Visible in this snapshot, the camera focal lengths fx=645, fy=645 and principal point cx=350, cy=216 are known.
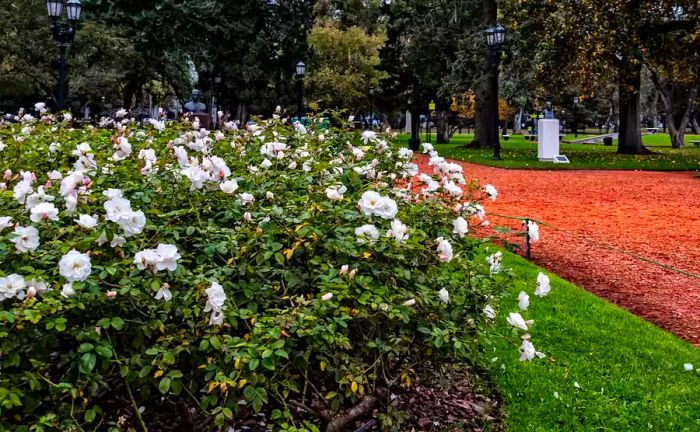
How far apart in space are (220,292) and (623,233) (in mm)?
7775

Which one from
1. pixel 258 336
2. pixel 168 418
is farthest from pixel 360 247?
pixel 168 418

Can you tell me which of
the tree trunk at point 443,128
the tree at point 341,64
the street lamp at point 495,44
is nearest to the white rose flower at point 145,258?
the street lamp at point 495,44

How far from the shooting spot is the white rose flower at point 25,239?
6.97 feet

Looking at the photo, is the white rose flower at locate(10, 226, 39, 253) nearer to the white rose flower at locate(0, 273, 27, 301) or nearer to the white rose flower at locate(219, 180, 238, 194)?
the white rose flower at locate(0, 273, 27, 301)

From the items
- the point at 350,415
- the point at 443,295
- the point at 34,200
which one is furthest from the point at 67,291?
the point at 443,295

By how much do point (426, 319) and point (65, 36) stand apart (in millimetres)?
14922

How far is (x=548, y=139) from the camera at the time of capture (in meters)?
20.6

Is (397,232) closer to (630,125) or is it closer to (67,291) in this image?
(67,291)

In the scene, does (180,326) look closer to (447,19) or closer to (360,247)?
(360,247)

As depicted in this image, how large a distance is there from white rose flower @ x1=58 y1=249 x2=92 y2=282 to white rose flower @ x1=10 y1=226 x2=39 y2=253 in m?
0.28

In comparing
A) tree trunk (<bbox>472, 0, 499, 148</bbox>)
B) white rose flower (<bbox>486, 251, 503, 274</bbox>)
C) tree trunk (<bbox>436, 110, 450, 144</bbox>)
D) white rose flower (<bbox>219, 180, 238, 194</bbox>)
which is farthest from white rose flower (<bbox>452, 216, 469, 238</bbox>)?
tree trunk (<bbox>436, 110, 450, 144</bbox>)

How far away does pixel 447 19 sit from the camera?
99.3 ft

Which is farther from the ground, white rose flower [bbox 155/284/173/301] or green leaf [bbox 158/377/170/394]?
white rose flower [bbox 155/284/173/301]

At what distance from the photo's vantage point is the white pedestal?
803 inches
